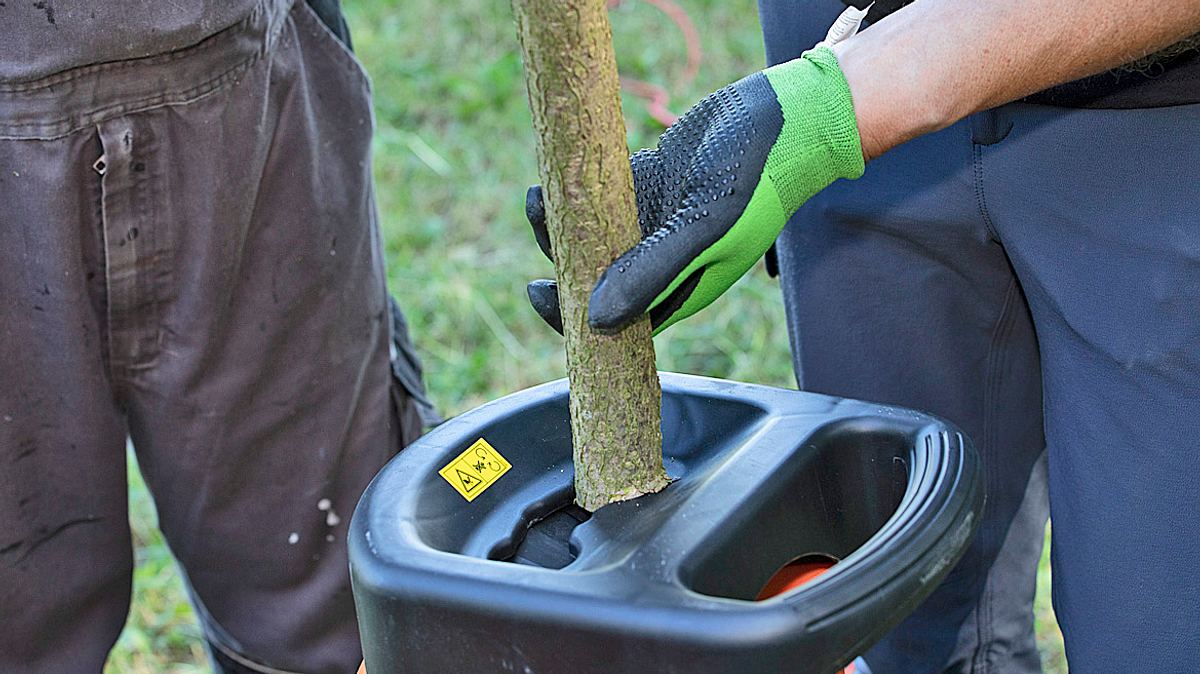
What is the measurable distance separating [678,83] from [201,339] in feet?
7.16

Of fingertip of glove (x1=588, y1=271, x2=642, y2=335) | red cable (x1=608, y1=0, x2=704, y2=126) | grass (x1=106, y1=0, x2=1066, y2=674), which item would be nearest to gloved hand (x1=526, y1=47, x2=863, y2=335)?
fingertip of glove (x1=588, y1=271, x2=642, y2=335)

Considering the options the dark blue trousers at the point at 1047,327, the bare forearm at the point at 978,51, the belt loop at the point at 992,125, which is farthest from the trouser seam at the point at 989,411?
the bare forearm at the point at 978,51

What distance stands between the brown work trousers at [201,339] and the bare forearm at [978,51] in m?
0.53

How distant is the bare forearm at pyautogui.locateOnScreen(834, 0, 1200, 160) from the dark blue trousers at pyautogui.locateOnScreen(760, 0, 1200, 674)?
0.44 feet

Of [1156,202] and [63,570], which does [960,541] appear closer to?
[1156,202]

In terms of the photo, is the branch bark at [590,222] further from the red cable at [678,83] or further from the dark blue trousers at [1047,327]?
the red cable at [678,83]

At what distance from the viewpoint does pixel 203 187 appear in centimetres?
108

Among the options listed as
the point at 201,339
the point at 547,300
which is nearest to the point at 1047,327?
the point at 547,300

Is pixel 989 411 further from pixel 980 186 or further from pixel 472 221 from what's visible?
pixel 472 221

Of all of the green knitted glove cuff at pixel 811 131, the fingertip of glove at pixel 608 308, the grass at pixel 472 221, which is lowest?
the grass at pixel 472 221

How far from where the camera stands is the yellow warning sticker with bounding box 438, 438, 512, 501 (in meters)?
0.85

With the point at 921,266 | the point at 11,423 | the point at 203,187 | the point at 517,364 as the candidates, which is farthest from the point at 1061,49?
the point at 517,364

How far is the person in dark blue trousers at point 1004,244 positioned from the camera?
2.72ft

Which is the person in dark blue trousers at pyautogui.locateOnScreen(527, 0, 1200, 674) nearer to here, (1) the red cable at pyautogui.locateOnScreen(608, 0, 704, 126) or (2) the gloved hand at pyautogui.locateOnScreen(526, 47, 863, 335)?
(2) the gloved hand at pyautogui.locateOnScreen(526, 47, 863, 335)
